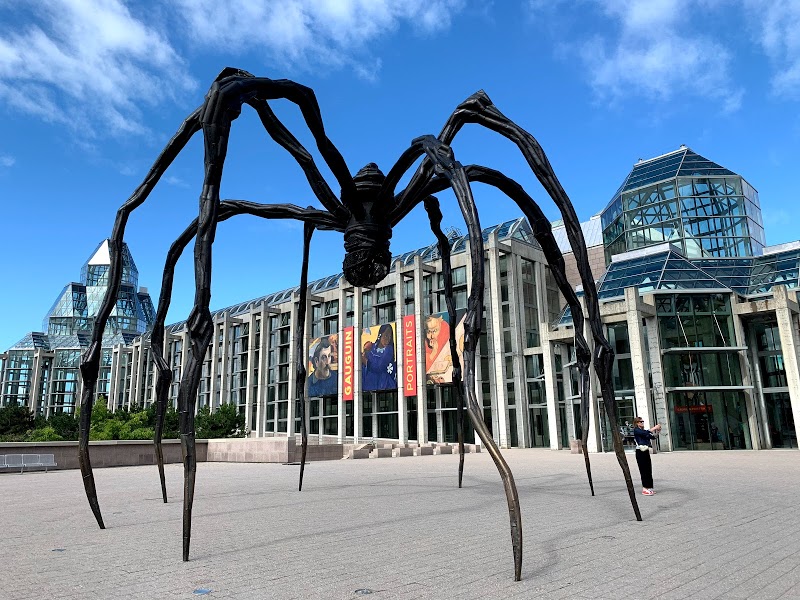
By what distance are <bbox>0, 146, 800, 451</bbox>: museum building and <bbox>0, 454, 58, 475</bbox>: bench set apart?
1625 cm

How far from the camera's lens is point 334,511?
8016 mm

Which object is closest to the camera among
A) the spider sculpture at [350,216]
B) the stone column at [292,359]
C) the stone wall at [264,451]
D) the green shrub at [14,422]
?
the spider sculpture at [350,216]

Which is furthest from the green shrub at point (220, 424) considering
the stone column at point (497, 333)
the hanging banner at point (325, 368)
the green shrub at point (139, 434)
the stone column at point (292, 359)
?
the stone column at point (497, 333)

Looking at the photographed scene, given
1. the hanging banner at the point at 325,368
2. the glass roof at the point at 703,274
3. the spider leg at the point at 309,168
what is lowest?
the spider leg at the point at 309,168

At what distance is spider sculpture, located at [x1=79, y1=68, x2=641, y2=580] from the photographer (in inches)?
169

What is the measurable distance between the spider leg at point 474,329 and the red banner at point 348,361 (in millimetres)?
47802

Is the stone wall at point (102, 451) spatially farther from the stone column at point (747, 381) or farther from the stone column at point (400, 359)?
the stone column at point (747, 381)

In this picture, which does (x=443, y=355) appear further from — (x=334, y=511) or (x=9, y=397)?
(x=9, y=397)

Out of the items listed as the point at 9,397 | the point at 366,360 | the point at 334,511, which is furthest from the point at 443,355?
the point at 9,397

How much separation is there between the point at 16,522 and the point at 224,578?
5.20 m

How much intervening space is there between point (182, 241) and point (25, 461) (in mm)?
16993

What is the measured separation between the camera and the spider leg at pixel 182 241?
6.74m

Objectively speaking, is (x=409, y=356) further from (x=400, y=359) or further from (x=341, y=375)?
(x=341, y=375)

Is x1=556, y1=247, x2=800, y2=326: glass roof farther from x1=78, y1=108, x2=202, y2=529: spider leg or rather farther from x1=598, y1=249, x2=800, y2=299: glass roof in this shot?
x1=78, y1=108, x2=202, y2=529: spider leg
